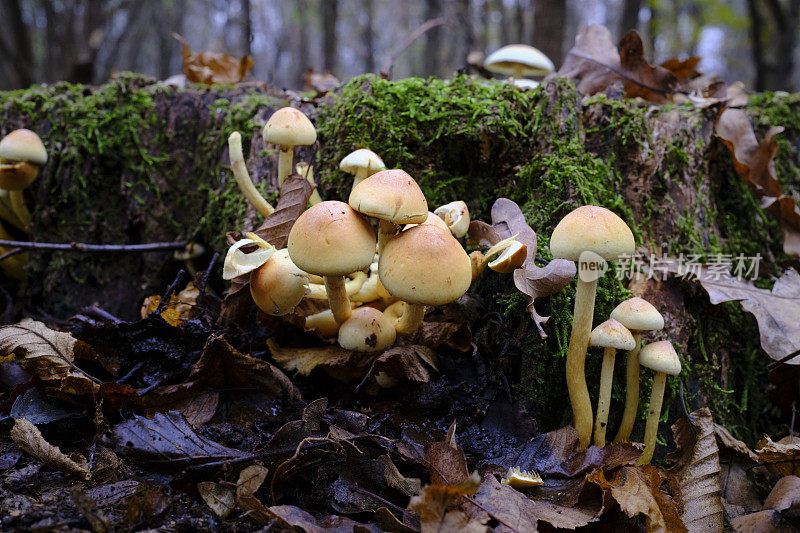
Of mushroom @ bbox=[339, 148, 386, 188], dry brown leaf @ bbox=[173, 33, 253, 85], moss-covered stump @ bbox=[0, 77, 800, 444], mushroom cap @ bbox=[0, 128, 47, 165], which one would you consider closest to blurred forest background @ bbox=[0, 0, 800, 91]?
dry brown leaf @ bbox=[173, 33, 253, 85]

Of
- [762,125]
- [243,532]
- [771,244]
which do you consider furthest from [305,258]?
[762,125]

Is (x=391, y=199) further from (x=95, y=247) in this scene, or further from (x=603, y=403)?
(x=95, y=247)

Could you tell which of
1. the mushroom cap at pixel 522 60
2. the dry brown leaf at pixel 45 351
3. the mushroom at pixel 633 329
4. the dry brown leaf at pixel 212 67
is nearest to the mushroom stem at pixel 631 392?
the mushroom at pixel 633 329

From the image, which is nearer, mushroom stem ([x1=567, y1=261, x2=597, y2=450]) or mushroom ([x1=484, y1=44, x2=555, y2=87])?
mushroom stem ([x1=567, y1=261, x2=597, y2=450])

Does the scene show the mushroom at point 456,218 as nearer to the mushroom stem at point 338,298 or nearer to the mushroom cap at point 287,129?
the mushroom stem at point 338,298

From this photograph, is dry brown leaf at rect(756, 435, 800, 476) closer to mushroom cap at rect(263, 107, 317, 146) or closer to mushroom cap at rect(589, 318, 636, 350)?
mushroom cap at rect(589, 318, 636, 350)

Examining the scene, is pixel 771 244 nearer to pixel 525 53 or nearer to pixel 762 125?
pixel 762 125
